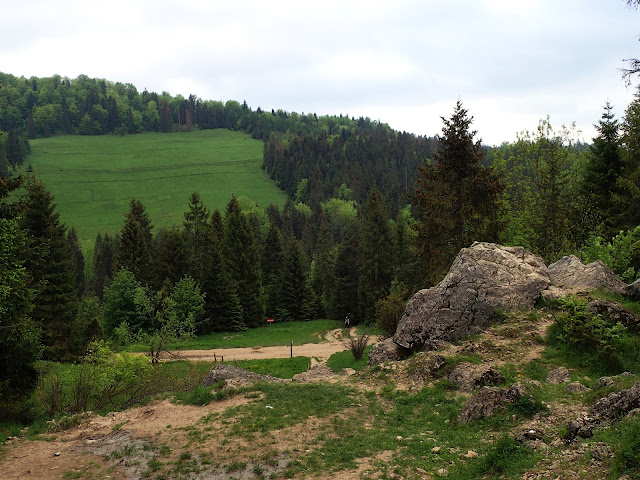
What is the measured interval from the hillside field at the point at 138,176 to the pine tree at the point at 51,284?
283 ft

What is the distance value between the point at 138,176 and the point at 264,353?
140585 millimetres

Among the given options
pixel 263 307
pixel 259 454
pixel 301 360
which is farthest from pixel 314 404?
pixel 263 307

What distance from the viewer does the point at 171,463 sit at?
34.4ft

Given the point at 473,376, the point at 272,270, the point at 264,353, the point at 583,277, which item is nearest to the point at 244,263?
the point at 272,270

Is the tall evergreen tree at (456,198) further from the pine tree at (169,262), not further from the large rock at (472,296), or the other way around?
the pine tree at (169,262)

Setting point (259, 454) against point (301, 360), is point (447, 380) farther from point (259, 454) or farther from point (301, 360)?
point (301, 360)

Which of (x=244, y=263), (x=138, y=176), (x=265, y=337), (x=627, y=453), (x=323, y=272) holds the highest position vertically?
(x=138, y=176)

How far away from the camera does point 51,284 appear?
3117 cm

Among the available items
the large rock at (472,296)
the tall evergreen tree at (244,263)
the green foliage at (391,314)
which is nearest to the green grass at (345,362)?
the green foliage at (391,314)

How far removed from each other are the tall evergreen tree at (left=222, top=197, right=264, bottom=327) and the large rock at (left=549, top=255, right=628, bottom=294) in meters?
37.7

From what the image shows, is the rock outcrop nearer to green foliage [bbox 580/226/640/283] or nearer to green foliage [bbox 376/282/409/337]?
green foliage [bbox 580/226/640/283]

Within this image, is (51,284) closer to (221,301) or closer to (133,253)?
(133,253)

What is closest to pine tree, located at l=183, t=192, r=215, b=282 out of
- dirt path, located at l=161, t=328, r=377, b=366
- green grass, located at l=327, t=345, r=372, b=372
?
dirt path, located at l=161, t=328, r=377, b=366

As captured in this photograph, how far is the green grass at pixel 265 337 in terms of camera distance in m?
37.8
